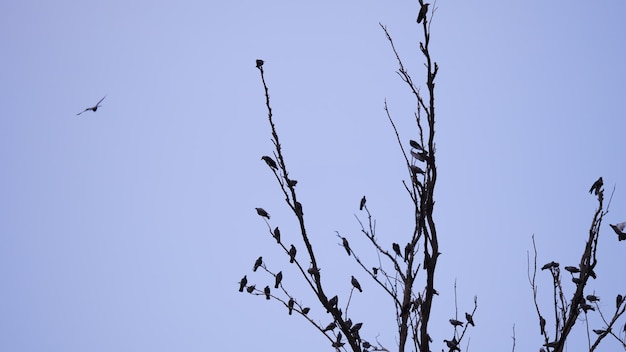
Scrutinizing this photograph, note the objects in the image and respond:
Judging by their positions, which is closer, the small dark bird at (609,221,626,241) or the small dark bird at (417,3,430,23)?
the small dark bird at (417,3,430,23)

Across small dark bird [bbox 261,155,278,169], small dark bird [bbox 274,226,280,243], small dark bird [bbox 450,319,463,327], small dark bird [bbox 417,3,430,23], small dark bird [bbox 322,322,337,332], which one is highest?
small dark bird [bbox 417,3,430,23]

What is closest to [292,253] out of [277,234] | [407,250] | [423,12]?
[277,234]

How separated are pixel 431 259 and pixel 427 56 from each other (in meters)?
1.04

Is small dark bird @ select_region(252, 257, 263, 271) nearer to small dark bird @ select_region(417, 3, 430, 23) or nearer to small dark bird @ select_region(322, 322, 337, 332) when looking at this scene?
small dark bird @ select_region(322, 322, 337, 332)

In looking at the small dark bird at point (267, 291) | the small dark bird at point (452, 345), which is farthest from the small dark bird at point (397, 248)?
the small dark bird at point (267, 291)

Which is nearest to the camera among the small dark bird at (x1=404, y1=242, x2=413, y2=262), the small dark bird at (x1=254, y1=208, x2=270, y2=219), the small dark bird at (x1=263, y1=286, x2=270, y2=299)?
the small dark bird at (x1=254, y1=208, x2=270, y2=219)

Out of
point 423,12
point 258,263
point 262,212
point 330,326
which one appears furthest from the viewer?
point 258,263

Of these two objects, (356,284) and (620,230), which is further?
(356,284)

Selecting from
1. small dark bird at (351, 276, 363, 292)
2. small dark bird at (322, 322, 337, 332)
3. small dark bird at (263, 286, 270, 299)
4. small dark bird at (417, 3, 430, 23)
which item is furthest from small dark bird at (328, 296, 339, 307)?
small dark bird at (417, 3, 430, 23)

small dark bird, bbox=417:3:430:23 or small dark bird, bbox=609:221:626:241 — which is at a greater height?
small dark bird, bbox=417:3:430:23

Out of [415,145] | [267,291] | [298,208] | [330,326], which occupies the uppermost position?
[415,145]

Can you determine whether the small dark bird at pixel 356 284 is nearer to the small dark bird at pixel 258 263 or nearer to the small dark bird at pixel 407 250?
the small dark bird at pixel 407 250

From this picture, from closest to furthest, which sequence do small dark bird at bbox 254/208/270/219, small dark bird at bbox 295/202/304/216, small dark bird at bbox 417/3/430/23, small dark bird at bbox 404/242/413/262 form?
small dark bird at bbox 417/3/430/23 < small dark bird at bbox 295/202/304/216 < small dark bird at bbox 254/208/270/219 < small dark bird at bbox 404/242/413/262

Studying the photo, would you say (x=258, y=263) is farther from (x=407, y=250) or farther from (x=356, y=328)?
(x=407, y=250)
